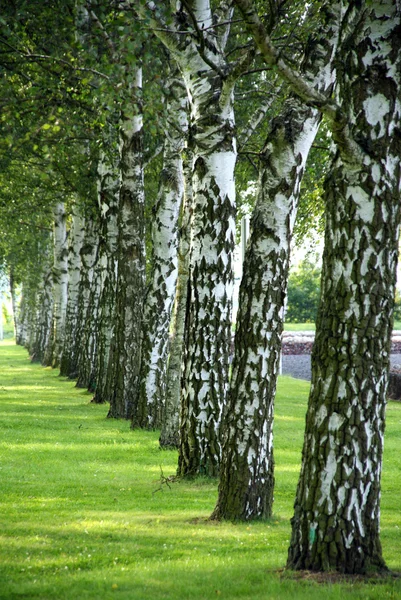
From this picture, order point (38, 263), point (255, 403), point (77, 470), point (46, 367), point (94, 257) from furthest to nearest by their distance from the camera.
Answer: point (38, 263), point (46, 367), point (94, 257), point (77, 470), point (255, 403)

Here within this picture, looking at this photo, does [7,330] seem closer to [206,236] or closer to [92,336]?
[92,336]

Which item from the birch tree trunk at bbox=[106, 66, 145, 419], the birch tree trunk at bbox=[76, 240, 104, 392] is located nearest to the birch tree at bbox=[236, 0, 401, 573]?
the birch tree trunk at bbox=[106, 66, 145, 419]

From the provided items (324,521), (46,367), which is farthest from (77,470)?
(46,367)

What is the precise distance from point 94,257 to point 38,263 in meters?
24.2

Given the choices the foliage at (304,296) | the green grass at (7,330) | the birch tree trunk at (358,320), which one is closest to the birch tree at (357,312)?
the birch tree trunk at (358,320)

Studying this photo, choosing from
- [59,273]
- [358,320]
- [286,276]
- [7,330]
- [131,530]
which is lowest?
[7,330]

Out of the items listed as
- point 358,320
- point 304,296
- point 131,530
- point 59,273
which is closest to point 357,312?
point 358,320

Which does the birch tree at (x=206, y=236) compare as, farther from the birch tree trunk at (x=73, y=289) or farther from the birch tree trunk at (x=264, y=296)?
the birch tree trunk at (x=73, y=289)

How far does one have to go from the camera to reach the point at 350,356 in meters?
6.46

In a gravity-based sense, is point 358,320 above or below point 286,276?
below

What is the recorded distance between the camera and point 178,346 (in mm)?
15062

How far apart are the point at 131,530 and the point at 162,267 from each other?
8684mm

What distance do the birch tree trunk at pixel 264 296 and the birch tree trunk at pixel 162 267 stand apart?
6.65m

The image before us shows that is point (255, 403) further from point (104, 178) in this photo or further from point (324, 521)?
point (104, 178)
